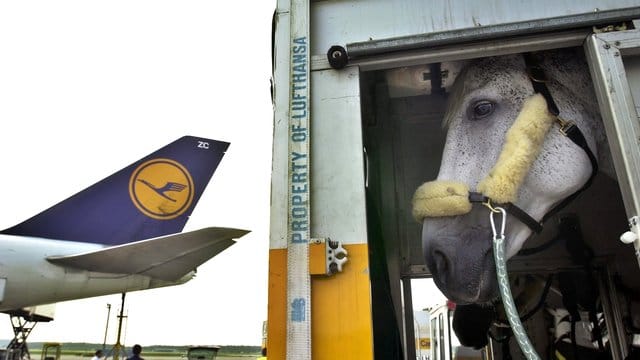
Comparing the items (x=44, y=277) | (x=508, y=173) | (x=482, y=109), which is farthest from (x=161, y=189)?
(x=508, y=173)

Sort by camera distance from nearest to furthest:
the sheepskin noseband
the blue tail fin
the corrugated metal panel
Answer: the corrugated metal panel < the sheepskin noseband < the blue tail fin

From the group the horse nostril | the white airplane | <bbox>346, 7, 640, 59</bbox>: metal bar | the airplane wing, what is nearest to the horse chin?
the horse nostril

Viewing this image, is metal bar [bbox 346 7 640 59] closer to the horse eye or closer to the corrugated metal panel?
the corrugated metal panel

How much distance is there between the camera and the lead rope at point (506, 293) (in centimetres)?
138

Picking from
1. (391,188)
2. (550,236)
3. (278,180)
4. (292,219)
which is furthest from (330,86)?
(550,236)

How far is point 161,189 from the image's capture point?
1066cm

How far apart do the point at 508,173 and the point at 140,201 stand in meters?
10.1

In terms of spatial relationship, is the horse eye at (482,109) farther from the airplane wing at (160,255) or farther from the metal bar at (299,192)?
the airplane wing at (160,255)

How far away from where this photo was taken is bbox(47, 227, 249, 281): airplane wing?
8.53 metres

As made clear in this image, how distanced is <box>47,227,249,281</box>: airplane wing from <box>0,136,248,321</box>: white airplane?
0.02 meters

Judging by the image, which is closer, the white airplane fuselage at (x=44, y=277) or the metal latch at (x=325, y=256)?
the metal latch at (x=325, y=256)

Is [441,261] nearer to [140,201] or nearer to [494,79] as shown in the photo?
[494,79]

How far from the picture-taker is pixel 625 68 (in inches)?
59.2

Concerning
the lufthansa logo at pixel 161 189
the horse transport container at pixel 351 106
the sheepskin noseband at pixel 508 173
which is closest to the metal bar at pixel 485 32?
the horse transport container at pixel 351 106
